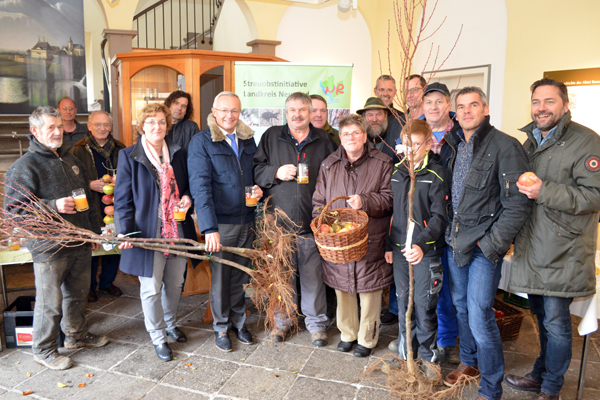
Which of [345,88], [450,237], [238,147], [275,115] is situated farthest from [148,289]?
[345,88]

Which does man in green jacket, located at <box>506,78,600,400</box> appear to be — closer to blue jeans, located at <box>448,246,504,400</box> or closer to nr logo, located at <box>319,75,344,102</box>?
blue jeans, located at <box>448,246,504,400</box>

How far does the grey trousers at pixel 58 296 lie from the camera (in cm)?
298

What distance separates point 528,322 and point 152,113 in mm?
3434

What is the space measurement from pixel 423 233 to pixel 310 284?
1.11m

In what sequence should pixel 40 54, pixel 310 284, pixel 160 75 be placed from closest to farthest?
1. pixel 310 284
2. pixel 160 75
3. pixel 40 54


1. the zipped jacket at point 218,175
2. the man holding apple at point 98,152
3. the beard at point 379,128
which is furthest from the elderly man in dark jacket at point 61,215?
the beard at point 379,128

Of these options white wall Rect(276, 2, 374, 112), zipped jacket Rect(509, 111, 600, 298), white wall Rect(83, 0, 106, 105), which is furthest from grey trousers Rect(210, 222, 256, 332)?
white wall Rect(83, 0, 106, 105)

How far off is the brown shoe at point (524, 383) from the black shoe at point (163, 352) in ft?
7.30

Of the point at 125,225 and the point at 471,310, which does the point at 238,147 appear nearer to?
the point at 125,225


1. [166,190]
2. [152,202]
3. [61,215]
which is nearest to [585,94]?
[166,190]

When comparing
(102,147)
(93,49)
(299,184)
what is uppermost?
(93,49)

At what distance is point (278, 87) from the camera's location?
192 inches

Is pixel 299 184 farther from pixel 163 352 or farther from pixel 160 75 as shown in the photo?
pixel 160 75

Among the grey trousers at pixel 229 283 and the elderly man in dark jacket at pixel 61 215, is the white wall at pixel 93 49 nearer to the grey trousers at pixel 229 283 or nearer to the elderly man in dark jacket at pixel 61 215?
the elderly man in dark jacket at pixel 61 215
